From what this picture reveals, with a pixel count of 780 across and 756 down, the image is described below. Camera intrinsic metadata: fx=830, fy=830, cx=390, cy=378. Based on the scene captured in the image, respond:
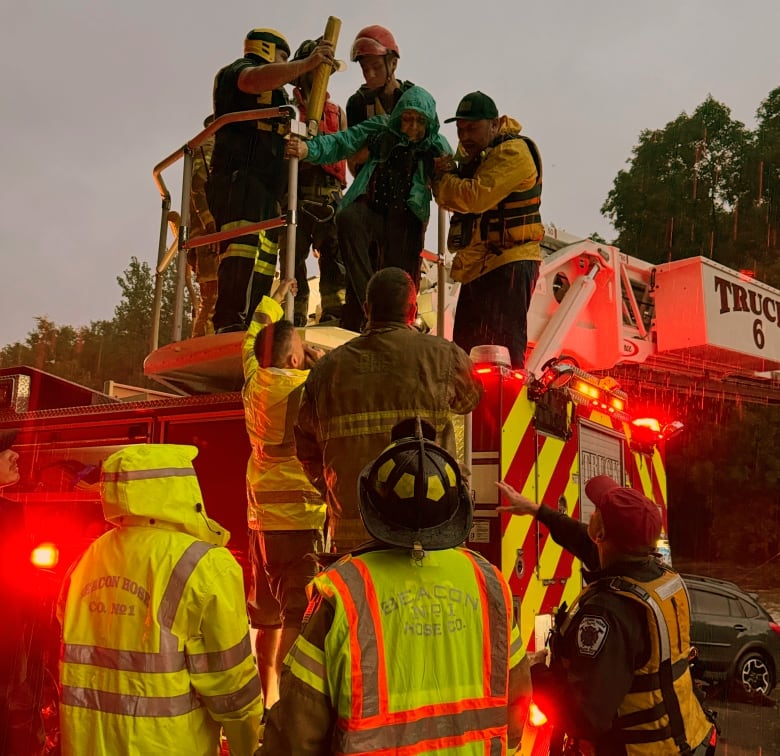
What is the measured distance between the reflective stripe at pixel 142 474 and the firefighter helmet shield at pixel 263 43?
3027 mm

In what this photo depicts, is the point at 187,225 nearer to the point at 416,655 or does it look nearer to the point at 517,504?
the point at 517,504

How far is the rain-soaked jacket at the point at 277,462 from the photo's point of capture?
3.25 m

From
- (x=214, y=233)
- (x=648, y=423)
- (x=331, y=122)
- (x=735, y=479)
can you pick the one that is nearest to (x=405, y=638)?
(x=214, y=233)

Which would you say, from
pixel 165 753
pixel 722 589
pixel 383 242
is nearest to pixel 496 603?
pixel 165 753

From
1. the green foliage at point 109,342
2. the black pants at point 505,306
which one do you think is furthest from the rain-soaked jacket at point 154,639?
the green foliage at point 109,342

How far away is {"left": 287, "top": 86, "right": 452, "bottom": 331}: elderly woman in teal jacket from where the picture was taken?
4.24 m

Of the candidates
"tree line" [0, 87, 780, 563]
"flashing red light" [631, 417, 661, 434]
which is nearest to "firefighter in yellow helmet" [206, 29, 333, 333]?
"flashing red light" [631, 417, 661, 434]

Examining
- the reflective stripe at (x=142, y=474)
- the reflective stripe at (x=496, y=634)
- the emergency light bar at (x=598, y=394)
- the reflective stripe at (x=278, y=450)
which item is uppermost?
the emergency light bar at (x=598, y=394)

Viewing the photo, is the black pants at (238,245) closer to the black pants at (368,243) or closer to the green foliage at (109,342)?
the black pants at (368,243)

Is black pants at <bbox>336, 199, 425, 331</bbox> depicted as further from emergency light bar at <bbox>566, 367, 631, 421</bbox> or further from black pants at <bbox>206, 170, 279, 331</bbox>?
emergency light bar at <bbox>566, 367, 631, 421</bbox>

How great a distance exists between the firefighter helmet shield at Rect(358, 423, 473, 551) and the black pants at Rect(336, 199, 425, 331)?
99.8 inches

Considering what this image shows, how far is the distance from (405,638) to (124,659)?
2.85 ft

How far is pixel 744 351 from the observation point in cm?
736

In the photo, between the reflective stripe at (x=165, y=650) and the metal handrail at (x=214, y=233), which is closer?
the reflective stripe at (x=165, y=650)
